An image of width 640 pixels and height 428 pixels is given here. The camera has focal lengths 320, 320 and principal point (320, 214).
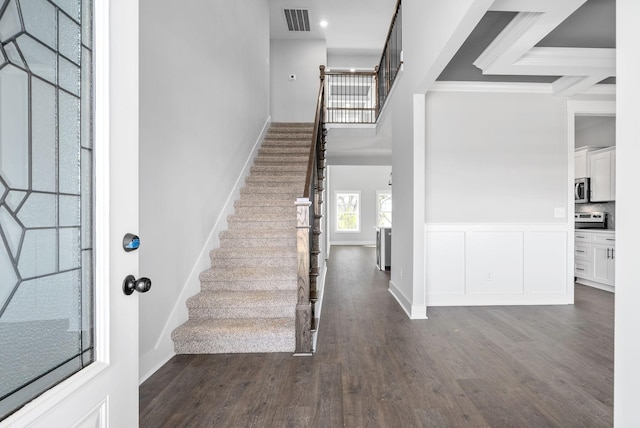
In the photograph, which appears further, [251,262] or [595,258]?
[595,258]

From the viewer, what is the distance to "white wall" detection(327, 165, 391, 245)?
497 inches

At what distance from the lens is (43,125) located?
2.52 ft

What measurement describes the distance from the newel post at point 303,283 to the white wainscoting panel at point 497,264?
1.97 metres

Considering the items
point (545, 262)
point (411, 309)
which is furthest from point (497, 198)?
point (411, 309)

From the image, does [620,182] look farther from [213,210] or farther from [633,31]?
[213,210]

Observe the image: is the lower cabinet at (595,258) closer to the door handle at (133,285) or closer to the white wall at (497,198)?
the white wall at (497,198)

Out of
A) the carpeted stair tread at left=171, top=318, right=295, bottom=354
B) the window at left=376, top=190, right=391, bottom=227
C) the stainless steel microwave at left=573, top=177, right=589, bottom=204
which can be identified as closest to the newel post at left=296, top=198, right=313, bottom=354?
the carpeted stair tread at left=171, top=318, right=295, bottom=354

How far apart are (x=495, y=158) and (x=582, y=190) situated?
2724mm

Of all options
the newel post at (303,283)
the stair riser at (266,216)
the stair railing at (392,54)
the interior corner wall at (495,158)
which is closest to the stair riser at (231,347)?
the newel post at (303,283)

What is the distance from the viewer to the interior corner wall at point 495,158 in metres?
4.01

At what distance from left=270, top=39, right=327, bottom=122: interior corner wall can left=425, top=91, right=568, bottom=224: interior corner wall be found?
171 inches

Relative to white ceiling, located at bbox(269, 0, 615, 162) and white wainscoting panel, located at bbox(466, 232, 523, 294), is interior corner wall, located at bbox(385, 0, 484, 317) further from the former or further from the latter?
white wainscoting panel, located at bbox(466, 232, 523, 294)

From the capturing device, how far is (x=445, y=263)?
3963 millimetres

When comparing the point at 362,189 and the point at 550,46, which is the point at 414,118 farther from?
the point at 362,189
